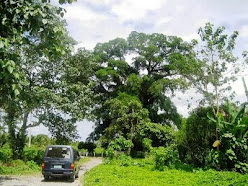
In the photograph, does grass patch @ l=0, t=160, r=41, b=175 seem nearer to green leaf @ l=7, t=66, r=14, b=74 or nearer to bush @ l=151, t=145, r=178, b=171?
bush @ l=151, t=145, r=178, b=171

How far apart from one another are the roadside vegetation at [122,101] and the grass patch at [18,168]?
73 mm

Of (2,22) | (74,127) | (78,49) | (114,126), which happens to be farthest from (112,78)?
Answer: (2,22)

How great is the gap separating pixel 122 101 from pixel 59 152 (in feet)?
68.8

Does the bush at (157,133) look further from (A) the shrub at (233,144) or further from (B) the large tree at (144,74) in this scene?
(A) the shrub at (233,144)

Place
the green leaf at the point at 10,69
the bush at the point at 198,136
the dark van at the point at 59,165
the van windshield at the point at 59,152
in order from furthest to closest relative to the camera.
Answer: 1. the bush at the point at 198,136
2. the van windshield at the point at 59,152
3. the dark van at the point at 59,165
4. the green leaf at the point at 10,69

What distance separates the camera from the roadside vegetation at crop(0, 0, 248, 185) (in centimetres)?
523

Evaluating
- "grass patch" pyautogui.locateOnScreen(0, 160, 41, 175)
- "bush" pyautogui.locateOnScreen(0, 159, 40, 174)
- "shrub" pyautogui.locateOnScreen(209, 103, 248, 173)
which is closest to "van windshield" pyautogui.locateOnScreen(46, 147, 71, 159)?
"grass patch" pyautogui.locateOnScreen(0, 160, 41, 175)

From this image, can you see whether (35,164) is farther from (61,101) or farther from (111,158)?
(111,158)

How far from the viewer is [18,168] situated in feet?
63.2

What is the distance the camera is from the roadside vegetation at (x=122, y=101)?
5.23 meters

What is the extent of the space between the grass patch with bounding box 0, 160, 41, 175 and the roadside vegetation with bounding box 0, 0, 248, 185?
7 centimetres

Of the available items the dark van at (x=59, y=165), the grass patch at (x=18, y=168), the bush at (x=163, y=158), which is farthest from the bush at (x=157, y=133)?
the dark van at (x=59, y=165)

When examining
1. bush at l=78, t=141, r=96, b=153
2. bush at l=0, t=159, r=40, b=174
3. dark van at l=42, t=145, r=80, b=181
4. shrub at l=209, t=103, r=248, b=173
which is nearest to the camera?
dark van at l=42, t=145, r=80, b=181

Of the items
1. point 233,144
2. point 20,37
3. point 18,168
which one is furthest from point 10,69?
point 233,144
